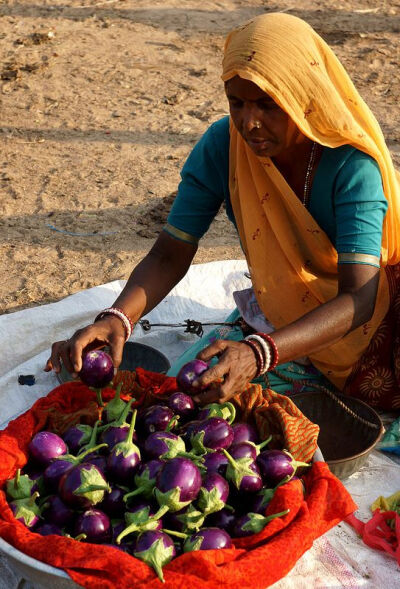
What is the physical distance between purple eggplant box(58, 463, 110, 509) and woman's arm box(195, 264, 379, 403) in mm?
429

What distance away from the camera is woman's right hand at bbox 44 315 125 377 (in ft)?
7.88

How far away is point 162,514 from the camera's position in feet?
6.50

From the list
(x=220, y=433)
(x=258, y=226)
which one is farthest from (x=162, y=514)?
(x=258, y=226)

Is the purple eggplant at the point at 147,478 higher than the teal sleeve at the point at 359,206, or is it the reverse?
the teal sleeve at the point at 359,206

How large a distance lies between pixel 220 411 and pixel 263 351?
0.22m

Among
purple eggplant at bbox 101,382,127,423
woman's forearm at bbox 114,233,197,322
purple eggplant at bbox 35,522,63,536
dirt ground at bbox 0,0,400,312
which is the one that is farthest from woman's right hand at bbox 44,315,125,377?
dirt ground at bbox 0,0,400,312

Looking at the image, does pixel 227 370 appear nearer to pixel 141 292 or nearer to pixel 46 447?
pixel 46 447

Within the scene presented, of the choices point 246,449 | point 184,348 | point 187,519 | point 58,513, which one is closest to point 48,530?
point 58,513

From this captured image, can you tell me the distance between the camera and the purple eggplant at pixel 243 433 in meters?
2.30

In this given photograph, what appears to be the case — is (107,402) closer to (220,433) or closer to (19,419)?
(19,419)

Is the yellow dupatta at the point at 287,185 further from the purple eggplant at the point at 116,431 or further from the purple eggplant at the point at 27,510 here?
the purple eggplant at the point at 27,510

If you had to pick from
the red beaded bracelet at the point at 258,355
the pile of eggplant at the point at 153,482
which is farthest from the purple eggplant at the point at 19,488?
the red beaded bracelet at the point at 258,355

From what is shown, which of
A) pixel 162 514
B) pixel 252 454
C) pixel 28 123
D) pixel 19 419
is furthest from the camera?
pixel 28 123

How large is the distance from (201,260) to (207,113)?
2116 mm
